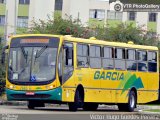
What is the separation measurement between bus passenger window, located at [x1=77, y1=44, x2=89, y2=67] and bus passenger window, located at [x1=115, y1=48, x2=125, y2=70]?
2621 mm

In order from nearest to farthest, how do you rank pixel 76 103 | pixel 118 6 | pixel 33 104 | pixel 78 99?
pixel 118 6 → pixel 76 103 → pixel 78 99 → pixel 33 104

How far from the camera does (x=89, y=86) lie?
1163 inches

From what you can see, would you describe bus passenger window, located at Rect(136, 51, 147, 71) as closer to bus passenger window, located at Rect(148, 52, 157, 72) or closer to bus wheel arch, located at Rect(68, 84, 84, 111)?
bus passenger window, located at Rect(148, 52, 157, 72)

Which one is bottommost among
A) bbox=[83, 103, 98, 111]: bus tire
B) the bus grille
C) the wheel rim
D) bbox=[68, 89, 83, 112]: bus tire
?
bbox=[83, 103, 98, 111]: bus tire

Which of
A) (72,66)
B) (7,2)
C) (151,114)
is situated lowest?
(151,114)

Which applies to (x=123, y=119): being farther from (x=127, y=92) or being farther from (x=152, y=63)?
(x=152, y=63)

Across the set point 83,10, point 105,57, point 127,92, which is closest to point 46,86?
point 105,57

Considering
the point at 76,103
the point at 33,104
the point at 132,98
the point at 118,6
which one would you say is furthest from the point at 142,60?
the point at 118,6

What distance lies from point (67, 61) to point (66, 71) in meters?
0.43

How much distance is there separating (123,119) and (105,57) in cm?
729

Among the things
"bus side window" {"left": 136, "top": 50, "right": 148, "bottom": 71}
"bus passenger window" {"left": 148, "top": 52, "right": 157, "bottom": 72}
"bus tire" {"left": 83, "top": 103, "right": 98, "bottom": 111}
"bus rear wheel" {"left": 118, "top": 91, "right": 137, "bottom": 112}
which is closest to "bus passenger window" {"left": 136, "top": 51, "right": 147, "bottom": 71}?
"bus side window" {"left": 136, "top": 50, "right": 148, "bottom": 71}

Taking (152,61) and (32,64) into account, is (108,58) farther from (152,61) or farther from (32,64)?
(32,64)

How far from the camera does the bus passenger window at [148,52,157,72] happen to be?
34812 mm

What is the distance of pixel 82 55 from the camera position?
29047 millimetres
